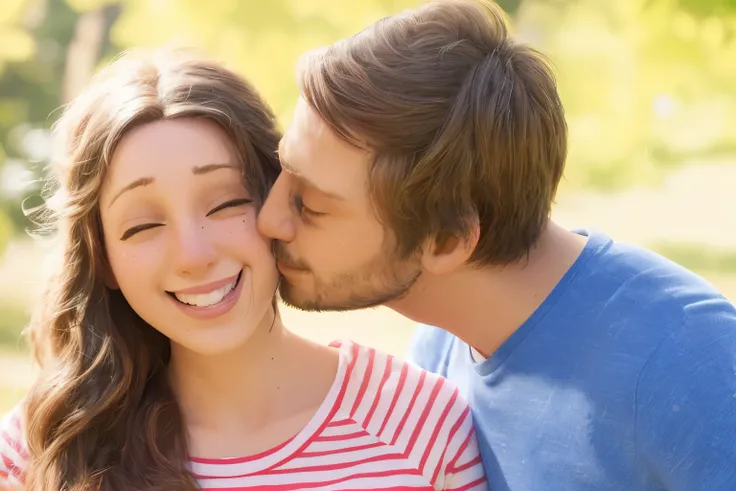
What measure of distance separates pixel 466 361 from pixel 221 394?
0.66 meters

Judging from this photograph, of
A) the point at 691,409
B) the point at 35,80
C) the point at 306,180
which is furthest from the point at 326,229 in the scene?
the point at 35,80

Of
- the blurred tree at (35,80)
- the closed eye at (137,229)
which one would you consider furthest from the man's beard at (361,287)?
the blurred tree at (35,80)

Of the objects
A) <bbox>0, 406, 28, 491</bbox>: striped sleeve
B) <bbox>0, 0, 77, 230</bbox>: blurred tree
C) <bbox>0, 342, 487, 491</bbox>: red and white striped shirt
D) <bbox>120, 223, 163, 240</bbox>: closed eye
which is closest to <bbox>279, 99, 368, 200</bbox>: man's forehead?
<bbox>120, 223, 163, 240</bbox>: closed eye

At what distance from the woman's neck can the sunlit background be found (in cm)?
91

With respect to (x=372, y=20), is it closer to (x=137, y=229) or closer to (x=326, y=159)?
(x=326, y=159)

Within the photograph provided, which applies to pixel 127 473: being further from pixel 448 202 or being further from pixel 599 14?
pixel 599 14

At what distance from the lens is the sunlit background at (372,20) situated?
21.7 feet

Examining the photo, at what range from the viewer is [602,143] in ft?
26.6

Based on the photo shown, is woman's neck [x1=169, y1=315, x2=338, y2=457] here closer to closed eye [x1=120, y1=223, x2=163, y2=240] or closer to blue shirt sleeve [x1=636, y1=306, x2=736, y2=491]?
closed eye [x1=120, y1=223, x2=163, y2=240]

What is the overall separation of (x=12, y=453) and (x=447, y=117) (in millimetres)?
1388

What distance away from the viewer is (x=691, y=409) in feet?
6.96

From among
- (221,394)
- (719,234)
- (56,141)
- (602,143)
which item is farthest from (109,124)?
(719,234)

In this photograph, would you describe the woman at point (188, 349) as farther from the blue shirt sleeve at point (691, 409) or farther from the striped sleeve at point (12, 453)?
the blue shirt sleeve at point (691, 409)

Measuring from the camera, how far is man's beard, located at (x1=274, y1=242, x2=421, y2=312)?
8.32 feet
